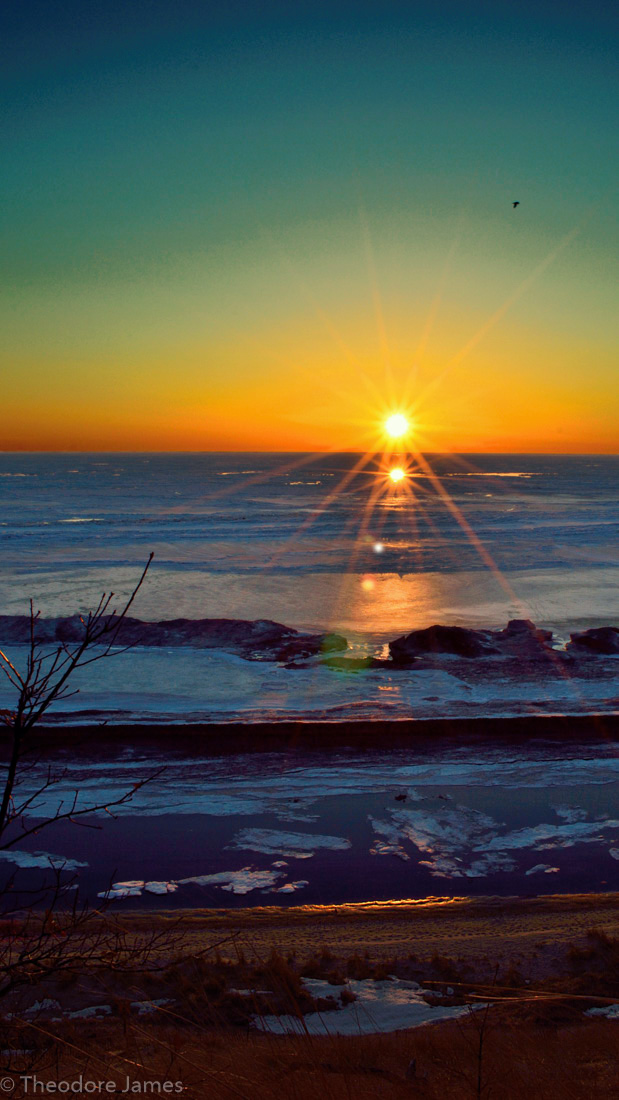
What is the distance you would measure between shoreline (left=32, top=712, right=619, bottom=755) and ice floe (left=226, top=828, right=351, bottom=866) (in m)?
2.85

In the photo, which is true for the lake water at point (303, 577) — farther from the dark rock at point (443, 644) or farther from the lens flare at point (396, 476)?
the lens flare at point (396, 476)

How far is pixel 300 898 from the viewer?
7973mm

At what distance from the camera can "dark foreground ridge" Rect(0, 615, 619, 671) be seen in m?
18.1

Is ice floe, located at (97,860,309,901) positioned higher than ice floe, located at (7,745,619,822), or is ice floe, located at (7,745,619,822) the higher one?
ice floe, located at (7,745,619,822)

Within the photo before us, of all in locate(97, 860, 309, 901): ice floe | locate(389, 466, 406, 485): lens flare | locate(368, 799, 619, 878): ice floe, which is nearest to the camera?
locate(97, 860, 309, 901): ice floe

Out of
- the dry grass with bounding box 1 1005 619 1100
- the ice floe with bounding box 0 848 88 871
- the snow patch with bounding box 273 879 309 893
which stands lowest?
the snow patch with bounding box 273 879 309 893

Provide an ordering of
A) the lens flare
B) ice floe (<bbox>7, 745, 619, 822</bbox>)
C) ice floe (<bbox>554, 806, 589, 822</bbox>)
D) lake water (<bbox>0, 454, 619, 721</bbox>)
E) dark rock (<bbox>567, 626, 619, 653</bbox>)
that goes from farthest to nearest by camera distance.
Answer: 1. the lens flare
2. dark rock (<bbox>567, 626, 619, 653</bbox>)
3. lake water (<bbox>0, 454, 619, 721</bbox>)
4. ice floe (<bbox>7, 745, 619, 822</bbox>)
5. ice floe (<bbox>554, 806, 589, 822</bbox>)

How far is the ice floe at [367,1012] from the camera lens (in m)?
5.64

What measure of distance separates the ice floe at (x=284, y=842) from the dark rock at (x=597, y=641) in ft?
37.6

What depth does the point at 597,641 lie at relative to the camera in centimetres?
1881

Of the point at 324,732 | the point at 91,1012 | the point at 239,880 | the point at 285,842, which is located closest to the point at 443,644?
the point at 324,732

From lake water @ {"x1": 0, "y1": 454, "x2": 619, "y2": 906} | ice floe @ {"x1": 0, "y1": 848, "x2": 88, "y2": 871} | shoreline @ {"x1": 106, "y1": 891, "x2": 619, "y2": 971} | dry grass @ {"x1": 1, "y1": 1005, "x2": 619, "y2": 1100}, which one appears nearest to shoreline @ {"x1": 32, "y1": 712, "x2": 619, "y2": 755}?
lake water @ {"x1": 0, "y1": 454, "x2": 619, "y2": 906}

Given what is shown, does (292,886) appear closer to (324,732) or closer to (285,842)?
(285,842)

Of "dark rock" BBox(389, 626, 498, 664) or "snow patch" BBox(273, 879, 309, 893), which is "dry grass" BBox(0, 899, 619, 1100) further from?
"dark rock" BBox(389, 626, 498, 664)
